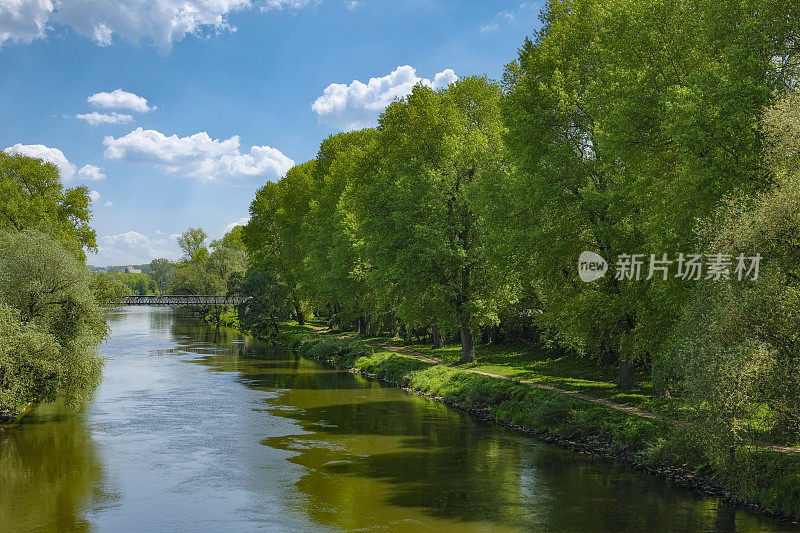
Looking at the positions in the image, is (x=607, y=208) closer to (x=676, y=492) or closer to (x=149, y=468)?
(x=676, y=492)

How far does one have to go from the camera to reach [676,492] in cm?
2094

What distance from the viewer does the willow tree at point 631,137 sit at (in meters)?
20.9

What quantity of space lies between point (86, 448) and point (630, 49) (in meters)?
26.8

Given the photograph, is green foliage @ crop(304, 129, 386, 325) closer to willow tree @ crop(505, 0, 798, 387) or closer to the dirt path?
the dirt path

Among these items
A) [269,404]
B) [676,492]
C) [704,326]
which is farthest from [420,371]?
[704,326]

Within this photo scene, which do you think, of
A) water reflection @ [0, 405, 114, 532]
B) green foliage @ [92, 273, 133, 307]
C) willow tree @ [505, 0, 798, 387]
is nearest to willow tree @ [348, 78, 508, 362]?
willow tree @ [505, 0, 798, 387]

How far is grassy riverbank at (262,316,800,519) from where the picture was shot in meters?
18.8

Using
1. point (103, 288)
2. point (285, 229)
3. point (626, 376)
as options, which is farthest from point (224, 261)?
point (626, 376)

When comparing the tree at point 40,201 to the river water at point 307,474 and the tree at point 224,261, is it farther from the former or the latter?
the tree at point 224,261

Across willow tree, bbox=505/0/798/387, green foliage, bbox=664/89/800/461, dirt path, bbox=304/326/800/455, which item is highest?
willow tree, bbox=505/0/798/387

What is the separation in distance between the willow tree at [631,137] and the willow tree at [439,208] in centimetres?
621

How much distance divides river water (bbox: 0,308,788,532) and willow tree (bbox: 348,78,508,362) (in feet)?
23.3

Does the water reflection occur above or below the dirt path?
→ below

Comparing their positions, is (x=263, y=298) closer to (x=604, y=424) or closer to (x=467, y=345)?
(x=467, y=345)
